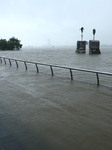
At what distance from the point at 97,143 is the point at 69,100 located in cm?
392

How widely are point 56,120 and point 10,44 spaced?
154829mm

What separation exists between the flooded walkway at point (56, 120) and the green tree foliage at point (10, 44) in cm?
14883

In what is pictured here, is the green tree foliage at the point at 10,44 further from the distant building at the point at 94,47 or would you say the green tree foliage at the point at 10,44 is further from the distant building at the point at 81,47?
the distant building at the point at 94,47

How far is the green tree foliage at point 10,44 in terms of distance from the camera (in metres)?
155

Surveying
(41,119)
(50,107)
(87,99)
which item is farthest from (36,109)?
(87,99)

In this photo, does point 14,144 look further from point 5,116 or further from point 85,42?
point 85,42

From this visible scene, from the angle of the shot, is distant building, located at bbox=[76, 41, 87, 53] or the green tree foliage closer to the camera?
A: distant building, located at bbox=[76, 41, 87, 53]

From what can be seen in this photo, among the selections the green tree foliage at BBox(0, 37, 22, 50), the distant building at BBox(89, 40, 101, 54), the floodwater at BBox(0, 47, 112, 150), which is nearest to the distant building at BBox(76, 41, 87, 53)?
the distant building at BBox(89, 40, 101, 54)

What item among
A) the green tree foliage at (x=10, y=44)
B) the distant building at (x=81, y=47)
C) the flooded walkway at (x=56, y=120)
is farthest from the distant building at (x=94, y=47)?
the green tree foliage at (x=10, y=44)

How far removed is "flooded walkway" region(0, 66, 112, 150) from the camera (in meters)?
5.12

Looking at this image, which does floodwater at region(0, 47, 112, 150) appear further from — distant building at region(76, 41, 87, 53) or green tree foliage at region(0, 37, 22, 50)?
green tree foliage at region(0, 37, 22, 50)

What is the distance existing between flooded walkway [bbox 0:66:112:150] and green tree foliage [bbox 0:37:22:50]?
148830mm

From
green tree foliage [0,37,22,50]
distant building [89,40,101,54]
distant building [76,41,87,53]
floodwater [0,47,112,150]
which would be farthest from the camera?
green tree foliage [0,37,22,50]

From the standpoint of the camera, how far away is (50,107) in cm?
803
